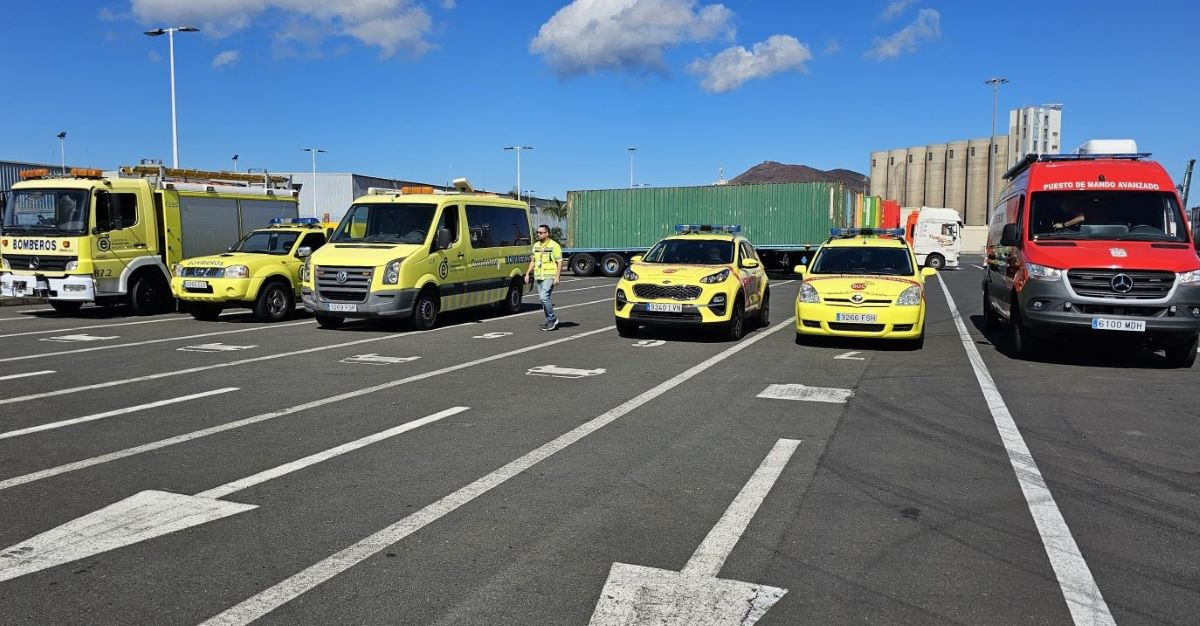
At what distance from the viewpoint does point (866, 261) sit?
13.2 metres

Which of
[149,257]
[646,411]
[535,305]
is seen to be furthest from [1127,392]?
[149,257]

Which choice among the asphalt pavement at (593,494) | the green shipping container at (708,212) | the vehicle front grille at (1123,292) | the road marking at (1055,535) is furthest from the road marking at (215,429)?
the green shipping container at (708,212)

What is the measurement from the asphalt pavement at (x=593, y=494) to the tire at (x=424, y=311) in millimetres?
4060

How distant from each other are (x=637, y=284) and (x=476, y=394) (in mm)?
5082

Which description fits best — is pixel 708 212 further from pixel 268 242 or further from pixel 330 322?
pixel 330 322

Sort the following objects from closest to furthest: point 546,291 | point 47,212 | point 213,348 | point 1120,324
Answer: point 1120,324
point 213,348
point 546,291
point 47,212

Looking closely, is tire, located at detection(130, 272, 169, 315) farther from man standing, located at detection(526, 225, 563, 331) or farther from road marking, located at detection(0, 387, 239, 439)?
road marking, located at detection(0, 387, 239, 439)

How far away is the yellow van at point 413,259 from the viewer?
13.9 metres

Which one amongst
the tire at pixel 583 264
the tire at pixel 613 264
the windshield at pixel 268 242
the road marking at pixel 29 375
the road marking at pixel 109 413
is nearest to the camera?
the road marking at pixel 109 413

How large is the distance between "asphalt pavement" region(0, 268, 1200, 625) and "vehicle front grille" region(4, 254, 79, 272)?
683 centimetres

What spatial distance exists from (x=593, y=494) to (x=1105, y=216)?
9.25 meters

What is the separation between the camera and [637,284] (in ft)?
43.1

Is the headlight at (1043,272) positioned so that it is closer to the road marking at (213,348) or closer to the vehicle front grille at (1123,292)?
the vehicle front grille at (1123,292)

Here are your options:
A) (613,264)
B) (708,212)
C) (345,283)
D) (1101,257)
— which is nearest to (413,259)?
(345,283)
